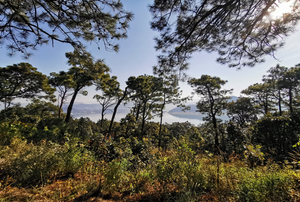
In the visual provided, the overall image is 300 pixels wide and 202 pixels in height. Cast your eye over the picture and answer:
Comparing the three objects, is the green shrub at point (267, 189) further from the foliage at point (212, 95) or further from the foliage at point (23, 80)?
the foliage at point (23, 80)

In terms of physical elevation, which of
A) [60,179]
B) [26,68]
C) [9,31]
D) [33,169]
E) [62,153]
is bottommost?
[60,179]

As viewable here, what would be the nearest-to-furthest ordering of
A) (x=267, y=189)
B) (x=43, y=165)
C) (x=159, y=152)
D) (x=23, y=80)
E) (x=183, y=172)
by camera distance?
(x=267, y=189) → (x=183, y=172) → (x=43, y=165) → (x=159, y=152) → (x=23, y=80)

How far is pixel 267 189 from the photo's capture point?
1808 mm

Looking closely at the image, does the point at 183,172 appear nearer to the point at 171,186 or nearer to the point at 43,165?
the point at 171,186

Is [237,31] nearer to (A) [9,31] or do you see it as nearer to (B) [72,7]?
(B) [72,7]

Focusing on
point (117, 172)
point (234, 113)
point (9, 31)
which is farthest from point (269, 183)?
point (234, 113)

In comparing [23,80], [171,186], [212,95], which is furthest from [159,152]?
[23,80]

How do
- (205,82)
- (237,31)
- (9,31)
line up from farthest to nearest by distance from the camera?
(205,82) → (237,31) → (9,31)

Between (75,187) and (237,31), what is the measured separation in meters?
5.98

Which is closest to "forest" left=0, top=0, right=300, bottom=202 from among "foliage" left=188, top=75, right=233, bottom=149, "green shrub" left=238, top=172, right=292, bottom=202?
"green shrub" left=238, top=172, right=292, bottom=202

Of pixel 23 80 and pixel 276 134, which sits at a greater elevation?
pixel 23 80

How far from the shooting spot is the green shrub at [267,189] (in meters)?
1.63

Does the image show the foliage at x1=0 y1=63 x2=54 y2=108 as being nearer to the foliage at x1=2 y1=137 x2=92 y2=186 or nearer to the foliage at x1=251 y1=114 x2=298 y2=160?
the foliage at x1=2 y1=137 x2=92 y2=186

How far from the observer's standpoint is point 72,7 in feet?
9.91
